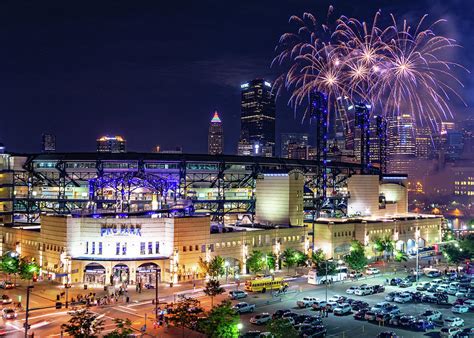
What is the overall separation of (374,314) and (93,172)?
279 feet

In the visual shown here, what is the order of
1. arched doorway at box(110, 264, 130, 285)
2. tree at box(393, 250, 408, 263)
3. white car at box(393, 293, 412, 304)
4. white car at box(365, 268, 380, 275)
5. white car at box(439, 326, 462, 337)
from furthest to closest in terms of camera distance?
tree at box(393, 250, 408, 263) → white car at box(365, 268, 380, 275) → arched doorway at box(110, 264, 130, 285) → white car at box(393, 293, 412, 304) → white car at box(439, 326, 462, 337)

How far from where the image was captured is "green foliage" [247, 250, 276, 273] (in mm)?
80438

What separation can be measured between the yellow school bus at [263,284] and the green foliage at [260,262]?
9129 mm

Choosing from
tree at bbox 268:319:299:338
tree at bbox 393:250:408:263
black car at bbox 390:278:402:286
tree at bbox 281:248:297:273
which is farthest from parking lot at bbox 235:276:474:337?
tree at bbox 393:250:408:263

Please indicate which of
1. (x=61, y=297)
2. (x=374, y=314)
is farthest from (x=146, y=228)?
(x=374, y=314)

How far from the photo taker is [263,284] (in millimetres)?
69375

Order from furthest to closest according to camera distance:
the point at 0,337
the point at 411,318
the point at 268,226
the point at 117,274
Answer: the point at 268,226, the point at 117,274, the point at 411,318, the point at 0,337

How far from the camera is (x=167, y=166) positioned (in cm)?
12188

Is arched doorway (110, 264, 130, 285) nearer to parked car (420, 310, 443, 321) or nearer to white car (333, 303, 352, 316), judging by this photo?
white car (333, 303, 352, 316)

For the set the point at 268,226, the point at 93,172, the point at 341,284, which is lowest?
the point at 341,284

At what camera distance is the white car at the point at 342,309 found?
57656 mm

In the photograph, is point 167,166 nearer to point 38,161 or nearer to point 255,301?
point 38,161

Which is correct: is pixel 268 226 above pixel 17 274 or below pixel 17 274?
above

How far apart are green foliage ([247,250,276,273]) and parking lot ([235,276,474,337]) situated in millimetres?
7078
